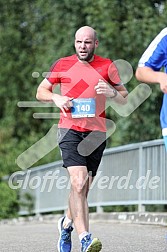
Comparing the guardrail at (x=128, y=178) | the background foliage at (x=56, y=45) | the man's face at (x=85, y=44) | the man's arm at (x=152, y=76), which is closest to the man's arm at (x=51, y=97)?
the man's face at (x=85, y=44)

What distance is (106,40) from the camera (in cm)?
1972

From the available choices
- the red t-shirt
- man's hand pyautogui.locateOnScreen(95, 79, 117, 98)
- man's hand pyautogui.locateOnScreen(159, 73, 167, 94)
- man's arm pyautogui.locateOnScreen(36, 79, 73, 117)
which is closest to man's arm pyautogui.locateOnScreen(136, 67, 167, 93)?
man's hand pyautogui.locateOnScreen(159, 73, 167, 94)

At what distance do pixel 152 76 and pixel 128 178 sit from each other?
29.7ft

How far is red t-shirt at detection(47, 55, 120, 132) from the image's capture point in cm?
808

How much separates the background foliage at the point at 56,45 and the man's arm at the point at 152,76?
1200 centimetres

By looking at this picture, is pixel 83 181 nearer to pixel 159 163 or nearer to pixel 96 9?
pixel 159 163

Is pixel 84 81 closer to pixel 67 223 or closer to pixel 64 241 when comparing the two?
pixel 67 223

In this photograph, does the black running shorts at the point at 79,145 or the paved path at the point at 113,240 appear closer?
the black running shorts at the point at 79,145

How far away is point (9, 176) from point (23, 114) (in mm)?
8900

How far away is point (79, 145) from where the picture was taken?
806 centimetres

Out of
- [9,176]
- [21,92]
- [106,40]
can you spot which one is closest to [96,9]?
[106,40]

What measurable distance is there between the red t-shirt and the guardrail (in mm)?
5760

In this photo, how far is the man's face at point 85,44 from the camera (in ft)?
26.2

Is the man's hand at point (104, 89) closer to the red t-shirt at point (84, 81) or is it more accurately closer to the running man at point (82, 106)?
the running man at point (82, 106)
